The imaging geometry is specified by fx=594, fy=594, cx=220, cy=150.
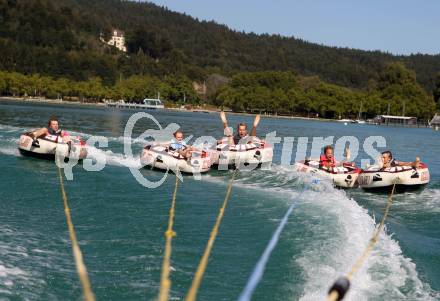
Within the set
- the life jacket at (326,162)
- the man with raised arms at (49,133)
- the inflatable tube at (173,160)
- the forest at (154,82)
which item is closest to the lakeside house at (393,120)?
the forest at (154,82)

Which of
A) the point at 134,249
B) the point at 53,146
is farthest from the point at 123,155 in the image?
the point at 134,249

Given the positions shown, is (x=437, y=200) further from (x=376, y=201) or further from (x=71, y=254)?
(x=71, y=254)

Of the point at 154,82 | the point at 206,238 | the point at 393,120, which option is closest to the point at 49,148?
the point at 206,238

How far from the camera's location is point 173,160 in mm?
17922

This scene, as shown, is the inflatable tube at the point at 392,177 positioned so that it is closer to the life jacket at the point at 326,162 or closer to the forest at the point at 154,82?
the life jacket at the point at 326,162

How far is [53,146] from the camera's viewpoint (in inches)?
735

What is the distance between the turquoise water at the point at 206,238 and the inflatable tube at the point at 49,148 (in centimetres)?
154

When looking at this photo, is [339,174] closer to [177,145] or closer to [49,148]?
[177,145]

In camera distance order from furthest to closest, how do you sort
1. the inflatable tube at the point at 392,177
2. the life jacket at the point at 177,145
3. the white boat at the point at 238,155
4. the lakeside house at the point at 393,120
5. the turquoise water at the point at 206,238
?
the lakeside house at the point at 393,120 → the white boat at the point at 238,155 → the life jacket at the point at 177,145 → the inflatable tube at the point at 392,177 → the turquoise water at the point at 206,238

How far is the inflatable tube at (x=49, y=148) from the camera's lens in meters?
18.7

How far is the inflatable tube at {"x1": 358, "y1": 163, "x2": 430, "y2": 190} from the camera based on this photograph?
16.9 metres

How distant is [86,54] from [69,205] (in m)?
169

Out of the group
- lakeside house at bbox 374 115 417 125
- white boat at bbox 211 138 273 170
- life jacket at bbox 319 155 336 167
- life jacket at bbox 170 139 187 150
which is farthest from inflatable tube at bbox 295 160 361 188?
lakeside house at bbox 374 115 417 125

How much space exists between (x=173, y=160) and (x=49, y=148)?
160 inches
